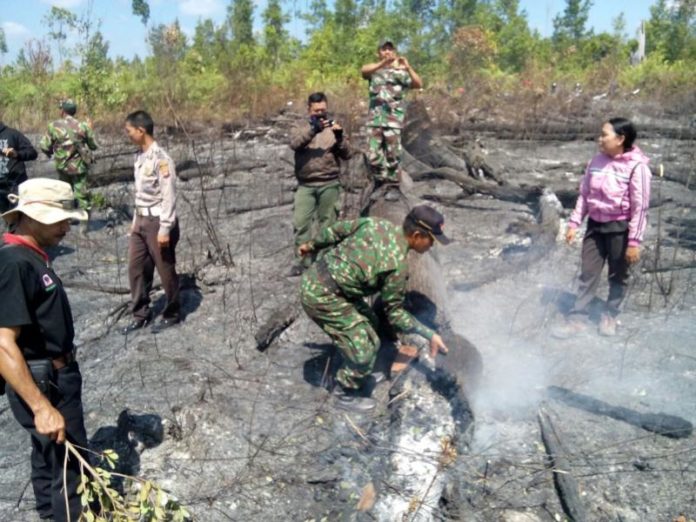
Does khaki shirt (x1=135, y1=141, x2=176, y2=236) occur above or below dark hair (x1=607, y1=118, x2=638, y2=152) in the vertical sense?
below

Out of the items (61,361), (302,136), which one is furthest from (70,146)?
(61,361)

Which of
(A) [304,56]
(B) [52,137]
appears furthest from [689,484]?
(A) [304,56]

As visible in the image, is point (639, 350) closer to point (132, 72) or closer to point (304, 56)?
point (132, 72)

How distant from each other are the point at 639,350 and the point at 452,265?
2.30 m

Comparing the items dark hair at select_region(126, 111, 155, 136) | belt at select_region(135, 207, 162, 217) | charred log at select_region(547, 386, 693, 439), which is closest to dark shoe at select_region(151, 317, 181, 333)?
belt at select_region(135, 207, 162, 217)

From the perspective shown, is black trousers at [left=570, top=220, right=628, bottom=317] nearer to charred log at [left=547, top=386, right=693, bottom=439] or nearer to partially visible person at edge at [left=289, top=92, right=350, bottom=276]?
charred log at [left=547, top=386, right=693, bottom=439]

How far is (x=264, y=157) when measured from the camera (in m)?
11.8

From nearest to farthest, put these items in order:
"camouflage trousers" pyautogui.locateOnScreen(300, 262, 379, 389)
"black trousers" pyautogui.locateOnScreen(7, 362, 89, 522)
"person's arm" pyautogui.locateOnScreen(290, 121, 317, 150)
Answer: "black trousers" pyautogui.locateOnScreen(7, 362, 89, 522), "camouflage trousers" pyautogui.locateOnScreen(300, 262, 379, 389), "person's arm" pyautogui.locateOnScreen(290, 121, 317, 150)

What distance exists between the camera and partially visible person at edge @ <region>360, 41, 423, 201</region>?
6.70 meters

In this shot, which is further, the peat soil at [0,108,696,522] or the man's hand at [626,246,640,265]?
the man's hand at [626,246,640,265]

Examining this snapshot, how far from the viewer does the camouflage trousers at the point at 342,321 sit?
3766mm

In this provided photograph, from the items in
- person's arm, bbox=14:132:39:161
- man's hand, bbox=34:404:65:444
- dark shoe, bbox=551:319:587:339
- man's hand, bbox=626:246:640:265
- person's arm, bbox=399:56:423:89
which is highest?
person's arm, bbox=399:56:423:89

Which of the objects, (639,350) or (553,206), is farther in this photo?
(553,206)

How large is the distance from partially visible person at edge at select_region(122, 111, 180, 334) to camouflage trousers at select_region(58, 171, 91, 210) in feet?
11.7
